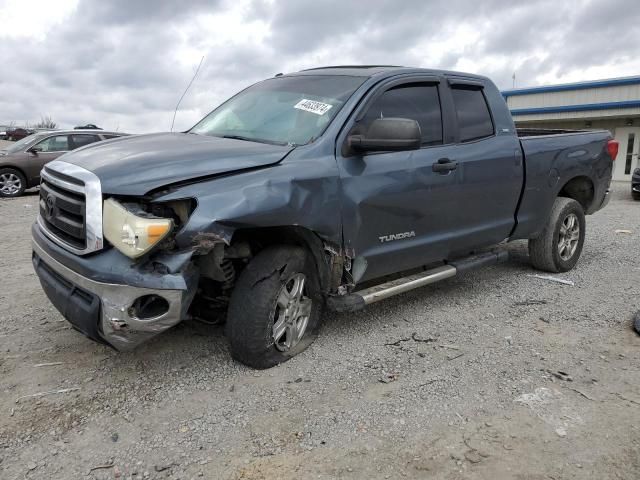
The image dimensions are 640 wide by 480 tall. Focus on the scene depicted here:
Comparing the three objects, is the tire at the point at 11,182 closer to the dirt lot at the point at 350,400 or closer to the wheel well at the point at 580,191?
the dirt lot at the point at 350,400

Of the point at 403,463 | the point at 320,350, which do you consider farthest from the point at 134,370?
the point at 403,463

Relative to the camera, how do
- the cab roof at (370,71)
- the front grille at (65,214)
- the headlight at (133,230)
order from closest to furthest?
the headlight at (133,230) → the front grille at (65,214) → the cab roof at (370,71)

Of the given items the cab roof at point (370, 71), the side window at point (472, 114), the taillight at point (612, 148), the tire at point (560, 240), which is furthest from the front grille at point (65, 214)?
the taillight at point (612, 148)

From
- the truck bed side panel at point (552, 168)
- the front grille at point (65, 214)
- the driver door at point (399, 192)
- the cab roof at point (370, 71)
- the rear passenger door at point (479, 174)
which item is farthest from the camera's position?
the truck bed side panel at point (552, 168)

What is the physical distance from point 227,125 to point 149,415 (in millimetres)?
2180

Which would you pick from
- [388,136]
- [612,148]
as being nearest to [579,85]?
[612,148]

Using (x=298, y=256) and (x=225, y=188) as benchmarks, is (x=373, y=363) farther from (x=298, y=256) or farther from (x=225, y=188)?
(x=225, y=188)

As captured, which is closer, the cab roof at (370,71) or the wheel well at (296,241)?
the wheel well at (296,241)

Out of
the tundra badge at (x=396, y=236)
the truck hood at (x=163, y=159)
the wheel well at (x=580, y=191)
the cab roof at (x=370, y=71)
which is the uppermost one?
the cab roof at (x=370, y=71)

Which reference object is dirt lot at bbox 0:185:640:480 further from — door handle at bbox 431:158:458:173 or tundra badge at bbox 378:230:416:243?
door handle at bbox 431:158:458:173

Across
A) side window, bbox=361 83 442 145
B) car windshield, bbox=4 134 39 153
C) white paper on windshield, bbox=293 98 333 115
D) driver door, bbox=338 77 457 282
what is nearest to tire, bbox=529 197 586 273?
driver door, bbox=338 77 457 282

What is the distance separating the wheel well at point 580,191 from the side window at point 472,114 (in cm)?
161

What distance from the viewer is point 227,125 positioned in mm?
4125

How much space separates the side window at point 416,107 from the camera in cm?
388
